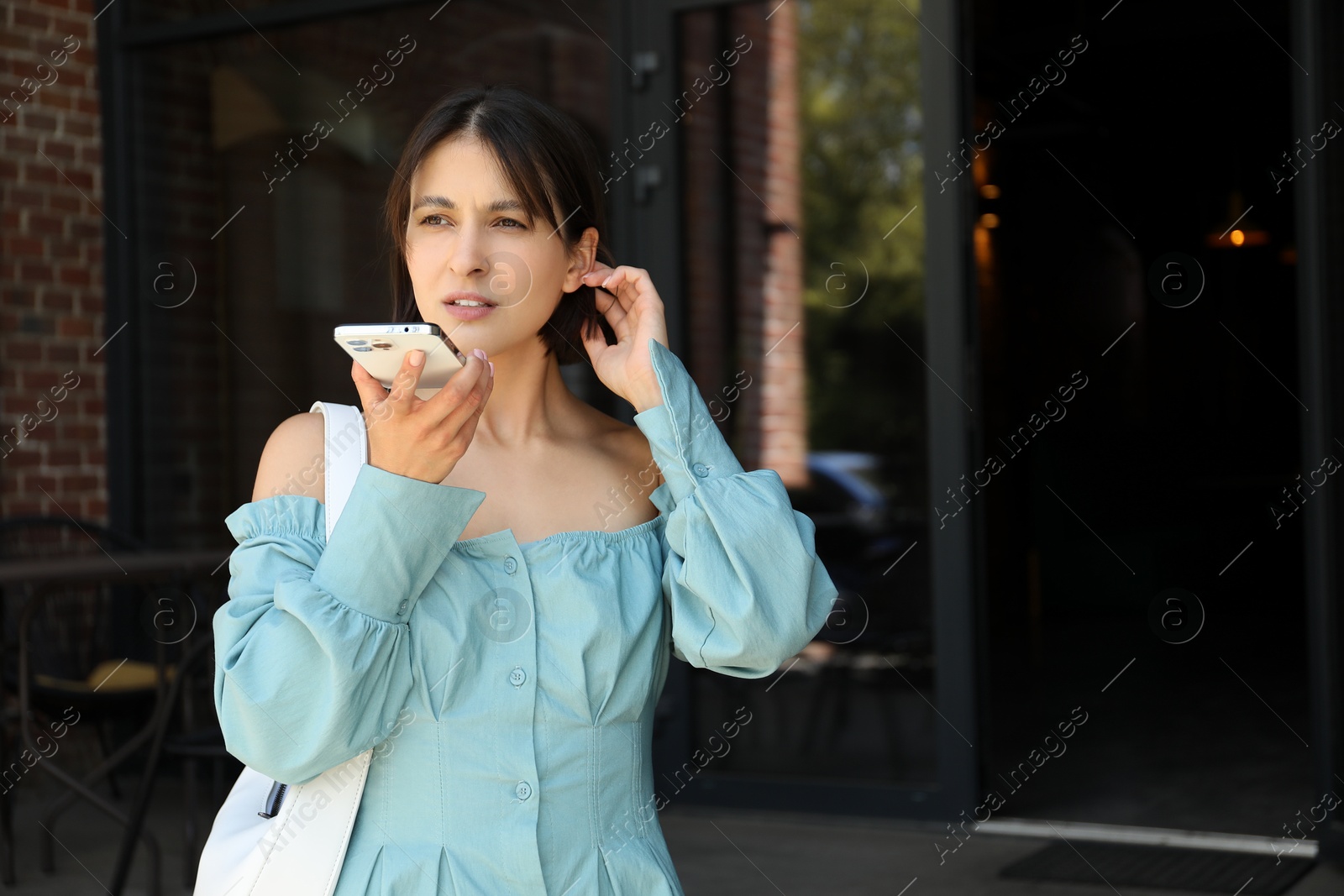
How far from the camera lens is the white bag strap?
3.92 feet

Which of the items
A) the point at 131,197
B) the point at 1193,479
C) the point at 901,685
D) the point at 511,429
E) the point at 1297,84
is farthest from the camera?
the point at 1193,479

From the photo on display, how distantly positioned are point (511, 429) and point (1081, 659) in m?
5.88

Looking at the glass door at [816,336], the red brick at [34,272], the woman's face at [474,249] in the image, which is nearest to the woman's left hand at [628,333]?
the woman's face at [474,249]

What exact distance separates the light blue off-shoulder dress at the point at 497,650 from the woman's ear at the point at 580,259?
0.52 ft

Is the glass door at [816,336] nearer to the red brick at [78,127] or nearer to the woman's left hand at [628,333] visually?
the red brick at [78,127]

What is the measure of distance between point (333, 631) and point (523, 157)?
0.50 m

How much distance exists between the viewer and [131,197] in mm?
5234

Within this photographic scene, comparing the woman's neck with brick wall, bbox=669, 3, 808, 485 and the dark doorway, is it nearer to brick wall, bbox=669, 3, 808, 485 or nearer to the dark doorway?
brick wall, bbox=669, 3, 808, 485

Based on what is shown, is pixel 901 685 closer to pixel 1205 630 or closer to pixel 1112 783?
pixel 1112 783

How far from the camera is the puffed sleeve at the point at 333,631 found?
3.64ft

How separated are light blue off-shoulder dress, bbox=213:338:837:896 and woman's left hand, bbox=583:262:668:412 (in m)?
0.03

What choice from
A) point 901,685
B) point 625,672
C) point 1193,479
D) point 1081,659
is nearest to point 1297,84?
point 901,685

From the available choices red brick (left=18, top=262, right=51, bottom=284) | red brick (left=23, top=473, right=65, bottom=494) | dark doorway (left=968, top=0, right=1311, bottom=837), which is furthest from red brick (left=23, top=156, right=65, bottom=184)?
dark doorway (left=968, top=0, right=1311, bottom=837)

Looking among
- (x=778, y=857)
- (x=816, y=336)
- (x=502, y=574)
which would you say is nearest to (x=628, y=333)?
(x=502, y=574)
